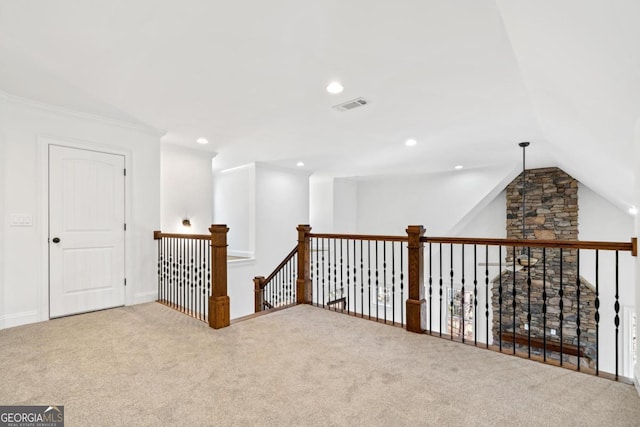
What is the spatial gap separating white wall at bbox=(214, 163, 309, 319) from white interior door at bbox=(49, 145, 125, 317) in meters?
2.34

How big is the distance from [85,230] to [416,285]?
3670 millimetres

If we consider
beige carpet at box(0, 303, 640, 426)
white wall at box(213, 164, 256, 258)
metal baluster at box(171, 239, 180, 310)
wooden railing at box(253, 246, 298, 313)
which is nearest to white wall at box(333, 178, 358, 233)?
white wall at box(213, 164, 256, 258)

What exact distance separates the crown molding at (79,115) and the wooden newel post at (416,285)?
136 inches

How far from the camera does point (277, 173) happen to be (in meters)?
6.98

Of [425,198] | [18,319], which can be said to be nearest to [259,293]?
[18,319]

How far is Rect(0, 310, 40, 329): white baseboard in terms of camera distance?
→ 10.3 ft

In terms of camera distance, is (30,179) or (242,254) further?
(242,254)

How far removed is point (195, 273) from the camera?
13.0 ft

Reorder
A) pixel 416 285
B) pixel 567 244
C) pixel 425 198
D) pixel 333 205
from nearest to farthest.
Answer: pixel 567 244 < pixel 416 285 < pixel 425 198 < pixel 333 205

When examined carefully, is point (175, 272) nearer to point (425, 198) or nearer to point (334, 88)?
point (334, 88)

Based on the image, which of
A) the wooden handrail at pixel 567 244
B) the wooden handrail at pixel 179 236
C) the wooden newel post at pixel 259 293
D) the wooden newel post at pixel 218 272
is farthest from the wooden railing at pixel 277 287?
the wooden handrail at pixel 567 244

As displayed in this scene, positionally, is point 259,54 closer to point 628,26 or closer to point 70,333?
point 628,26

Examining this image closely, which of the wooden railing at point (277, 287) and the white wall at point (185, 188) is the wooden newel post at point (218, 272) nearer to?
the wooden railing at point (277, 287)

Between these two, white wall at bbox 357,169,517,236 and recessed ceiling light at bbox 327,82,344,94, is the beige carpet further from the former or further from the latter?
white wall at bbox 357,169,517,236
